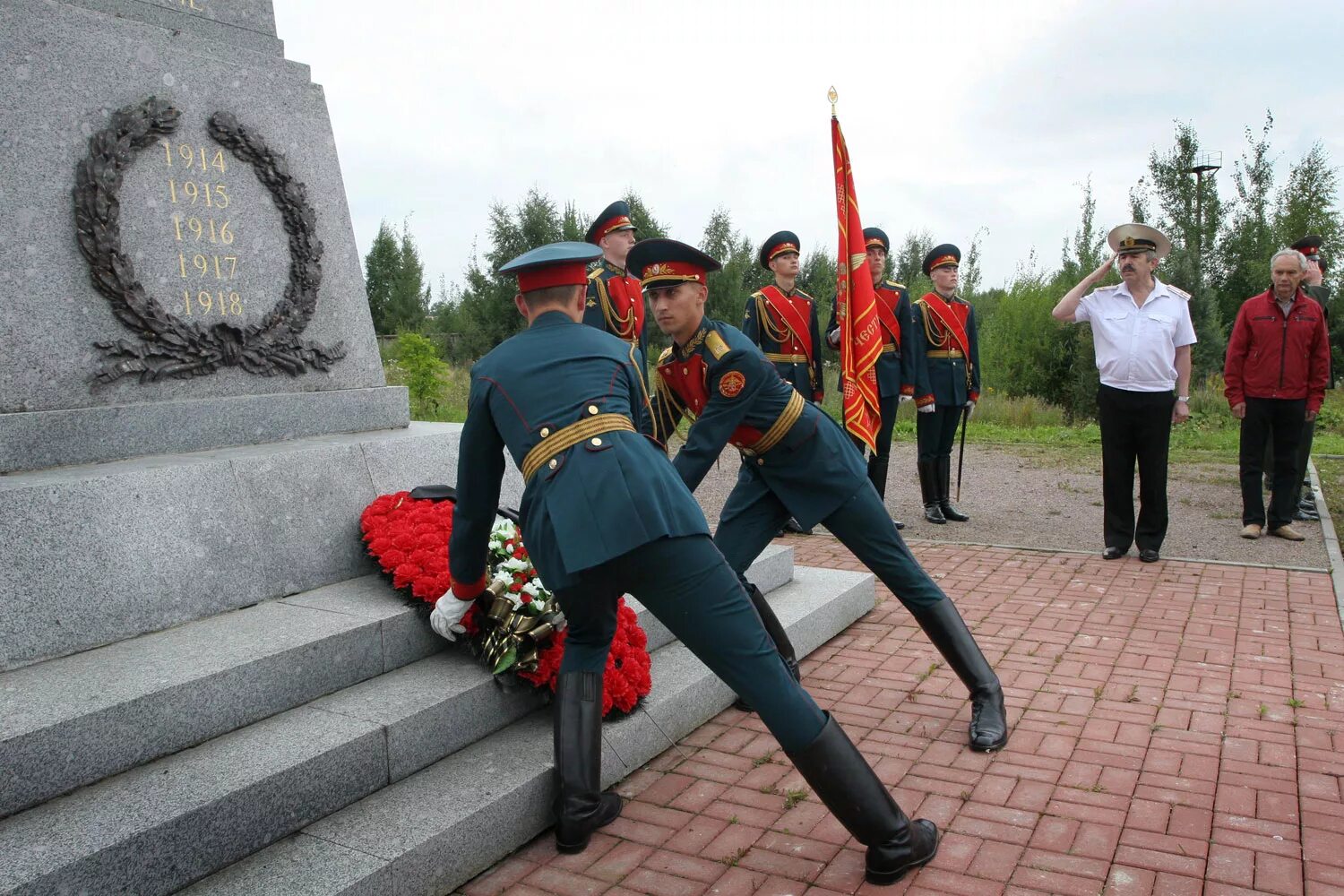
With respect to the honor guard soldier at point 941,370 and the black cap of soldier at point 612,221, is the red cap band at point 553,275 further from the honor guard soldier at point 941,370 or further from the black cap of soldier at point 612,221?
the honor guard soldier at point 941,370

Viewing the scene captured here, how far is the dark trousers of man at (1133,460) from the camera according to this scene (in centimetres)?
676

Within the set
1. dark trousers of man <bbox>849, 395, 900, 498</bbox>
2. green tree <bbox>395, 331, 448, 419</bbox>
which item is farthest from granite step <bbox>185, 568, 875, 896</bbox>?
green tree <bbox>395, 331, 448, 419</bbox>

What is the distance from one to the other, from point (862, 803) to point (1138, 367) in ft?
15.5

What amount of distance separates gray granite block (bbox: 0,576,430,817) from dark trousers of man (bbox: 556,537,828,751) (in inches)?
47.6

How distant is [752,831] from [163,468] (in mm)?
2445

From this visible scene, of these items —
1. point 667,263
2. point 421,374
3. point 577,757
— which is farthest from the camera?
point 421,374

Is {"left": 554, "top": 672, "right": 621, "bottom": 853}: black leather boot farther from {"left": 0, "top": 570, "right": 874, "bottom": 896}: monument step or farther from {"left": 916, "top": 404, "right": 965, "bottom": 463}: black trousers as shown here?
{"left": 916, "top": 404, "right": 965, "bottom": 463}: black trousers

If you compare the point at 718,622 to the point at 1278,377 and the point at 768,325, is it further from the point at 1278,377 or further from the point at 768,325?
the point at 1278,377

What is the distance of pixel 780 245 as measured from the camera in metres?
8.01

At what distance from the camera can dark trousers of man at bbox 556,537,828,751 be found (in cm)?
284

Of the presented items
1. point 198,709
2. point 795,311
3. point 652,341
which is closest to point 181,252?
point 198,709

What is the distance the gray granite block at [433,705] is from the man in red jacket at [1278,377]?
6.06m

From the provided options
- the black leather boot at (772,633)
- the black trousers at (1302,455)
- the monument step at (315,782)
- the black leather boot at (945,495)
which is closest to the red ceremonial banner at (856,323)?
the black leather boot at (772,633)

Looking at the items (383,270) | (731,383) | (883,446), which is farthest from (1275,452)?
(383,270)
